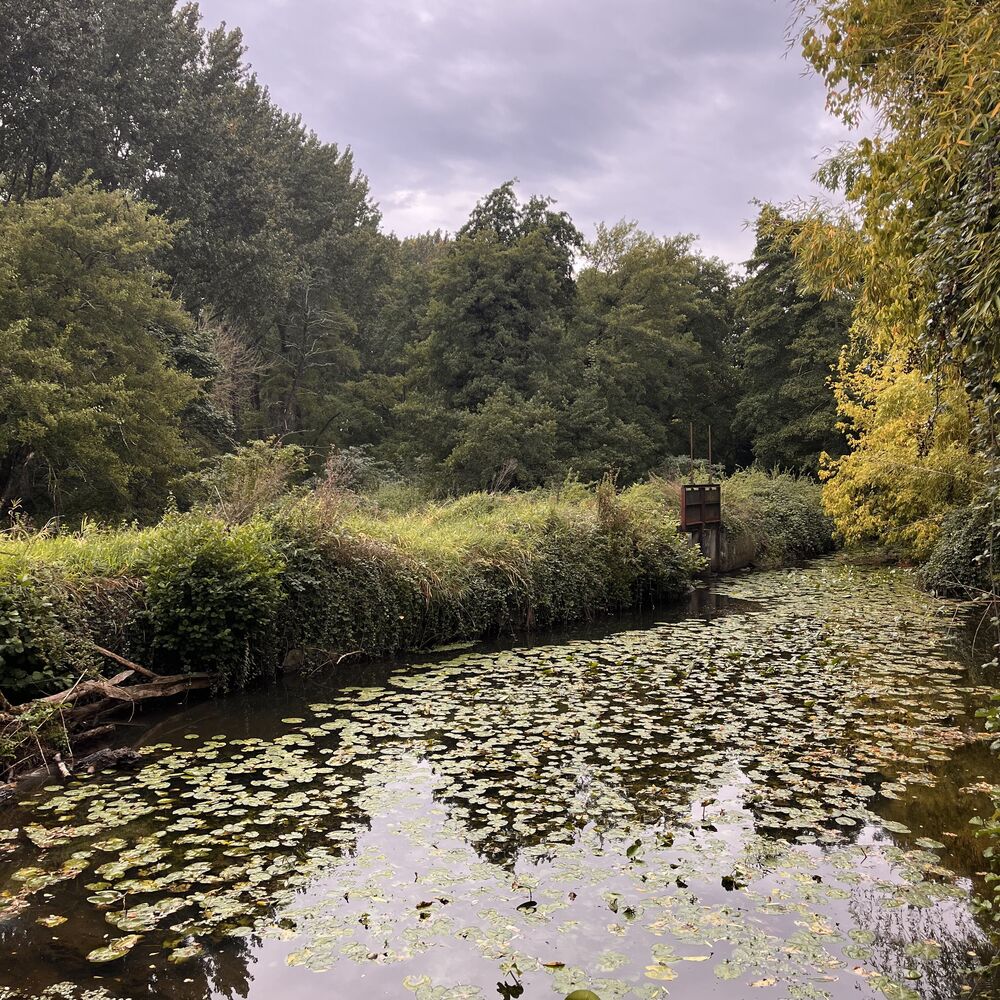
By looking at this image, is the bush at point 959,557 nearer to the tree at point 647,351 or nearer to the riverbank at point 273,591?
the riverbank at point 273,591

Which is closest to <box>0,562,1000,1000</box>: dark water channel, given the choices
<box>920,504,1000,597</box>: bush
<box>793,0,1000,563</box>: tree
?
<box>793,0,1000,563</box>: tree

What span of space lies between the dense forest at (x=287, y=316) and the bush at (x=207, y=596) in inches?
242

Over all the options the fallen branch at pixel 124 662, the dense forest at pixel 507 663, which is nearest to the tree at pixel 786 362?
the dense forest at pixel 507 663

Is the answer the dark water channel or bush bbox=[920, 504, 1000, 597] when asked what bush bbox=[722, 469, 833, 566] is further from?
the dark water channel

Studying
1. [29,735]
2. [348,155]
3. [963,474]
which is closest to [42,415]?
[29,735]

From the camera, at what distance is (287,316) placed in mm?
29125

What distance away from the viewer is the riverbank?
19.0 ft

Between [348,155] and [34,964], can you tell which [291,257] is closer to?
[348,155]

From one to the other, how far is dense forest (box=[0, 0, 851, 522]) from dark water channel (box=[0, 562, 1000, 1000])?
205 inches

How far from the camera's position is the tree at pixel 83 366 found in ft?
43.0

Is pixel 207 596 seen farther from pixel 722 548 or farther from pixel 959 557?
pixel 722 548

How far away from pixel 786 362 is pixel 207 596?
83.4 ft

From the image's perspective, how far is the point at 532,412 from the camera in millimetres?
20047

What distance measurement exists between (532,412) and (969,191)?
1651cm
